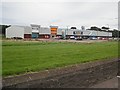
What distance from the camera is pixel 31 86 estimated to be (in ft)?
25.2

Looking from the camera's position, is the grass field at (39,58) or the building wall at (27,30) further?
the building wall at (27,30)

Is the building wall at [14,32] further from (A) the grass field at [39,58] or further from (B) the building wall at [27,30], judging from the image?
(A) the grass field at [39,58]

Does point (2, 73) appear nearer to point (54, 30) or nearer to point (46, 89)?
point (46, 89)

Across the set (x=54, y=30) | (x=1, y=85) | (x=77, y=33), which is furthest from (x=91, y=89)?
(x=77, y=33)

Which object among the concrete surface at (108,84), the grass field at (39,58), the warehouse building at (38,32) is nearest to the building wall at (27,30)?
the warehouse building at (38,32)

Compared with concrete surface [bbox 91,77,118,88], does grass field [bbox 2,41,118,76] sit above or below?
above

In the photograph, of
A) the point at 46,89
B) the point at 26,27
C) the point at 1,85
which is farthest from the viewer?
the point at 26,27

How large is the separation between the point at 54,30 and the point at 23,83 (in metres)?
96.3

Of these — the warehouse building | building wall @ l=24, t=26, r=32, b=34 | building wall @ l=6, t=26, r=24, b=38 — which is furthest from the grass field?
building wall @ l=24, t=26, r=32, b=34

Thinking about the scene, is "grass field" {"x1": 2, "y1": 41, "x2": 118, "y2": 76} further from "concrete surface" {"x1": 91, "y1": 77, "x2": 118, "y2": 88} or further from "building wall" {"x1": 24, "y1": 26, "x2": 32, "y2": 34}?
"building wall" {"x1": 24, "y1": 26, "x2": 32, "y2": 34}

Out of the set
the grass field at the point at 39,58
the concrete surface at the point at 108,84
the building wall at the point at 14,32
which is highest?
the building wall at the point at 14,32

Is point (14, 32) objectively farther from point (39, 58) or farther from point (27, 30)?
point (39, 58)

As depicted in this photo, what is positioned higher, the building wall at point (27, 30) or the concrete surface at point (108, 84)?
the building wall at point (27, 30)

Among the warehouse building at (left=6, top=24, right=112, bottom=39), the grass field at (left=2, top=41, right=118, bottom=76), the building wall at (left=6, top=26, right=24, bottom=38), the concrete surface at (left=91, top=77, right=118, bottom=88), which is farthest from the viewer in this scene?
the warehouse building at (left=6, top=24, right=112, bottom=39)
